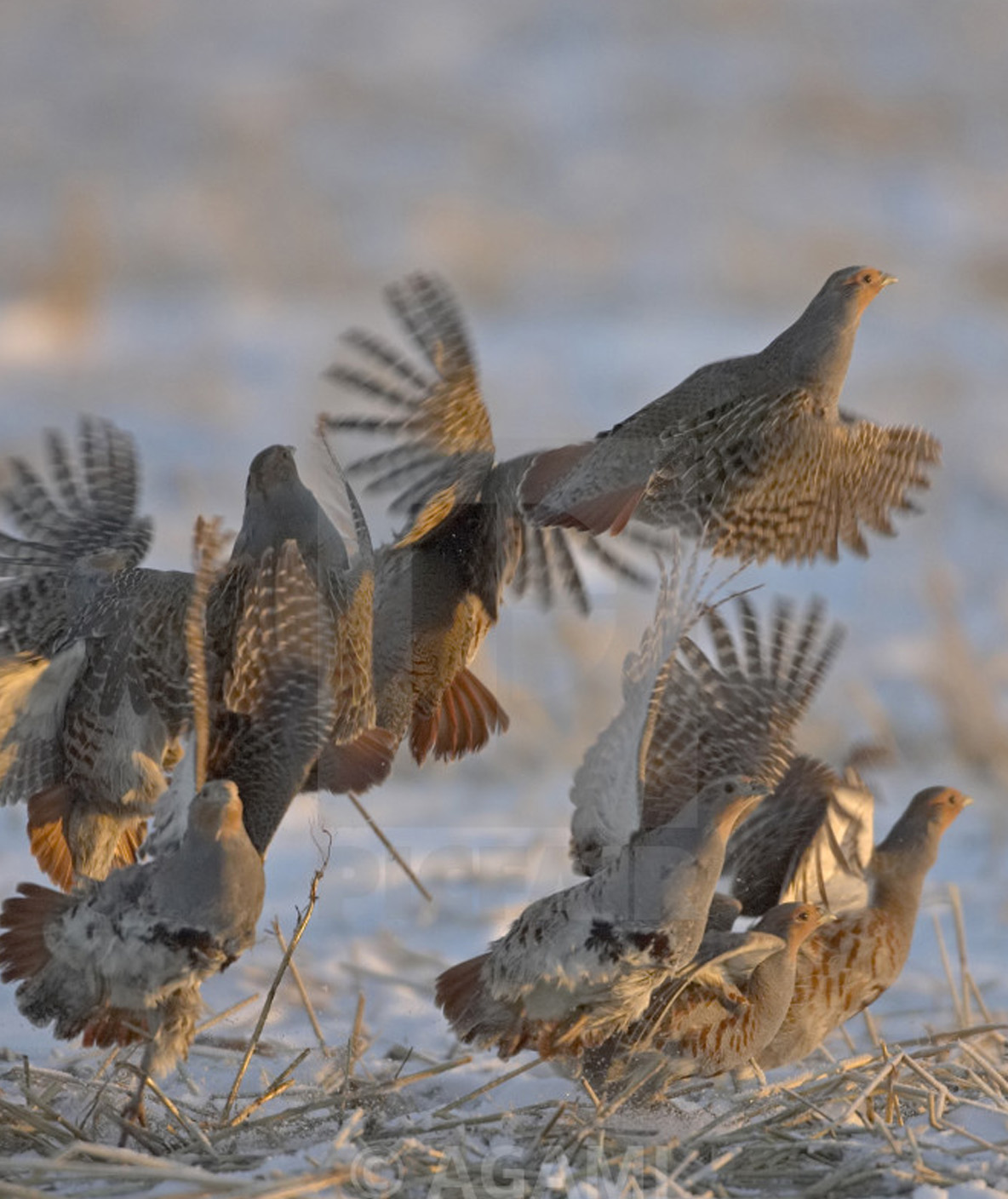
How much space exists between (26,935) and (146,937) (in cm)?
31

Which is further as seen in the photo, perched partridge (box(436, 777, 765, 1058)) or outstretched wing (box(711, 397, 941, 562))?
outstretched wing (box(711, 397, 941, 562))

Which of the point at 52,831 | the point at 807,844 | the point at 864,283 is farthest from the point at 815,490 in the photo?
the point at 52,831

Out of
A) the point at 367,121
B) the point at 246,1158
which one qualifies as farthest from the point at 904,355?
the point at 246,1158

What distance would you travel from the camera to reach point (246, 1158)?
344 centimetres

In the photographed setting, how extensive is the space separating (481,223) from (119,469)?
8620 millimetres

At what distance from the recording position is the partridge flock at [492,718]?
354cm

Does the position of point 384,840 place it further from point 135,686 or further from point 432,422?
point 432,422

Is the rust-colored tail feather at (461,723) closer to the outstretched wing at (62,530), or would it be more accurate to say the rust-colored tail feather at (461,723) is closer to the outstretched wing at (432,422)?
the outstretched wing at (432,422)

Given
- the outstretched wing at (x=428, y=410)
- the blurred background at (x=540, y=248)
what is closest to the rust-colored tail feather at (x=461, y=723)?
the outstretched wing at (x=428, y=410)

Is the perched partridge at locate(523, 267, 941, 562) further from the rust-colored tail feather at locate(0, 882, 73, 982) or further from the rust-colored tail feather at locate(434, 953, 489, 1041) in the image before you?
the rust-colored tail feather at locate(0, 882, 73, 982)

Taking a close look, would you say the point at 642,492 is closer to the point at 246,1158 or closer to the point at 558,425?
the point at 246,1158

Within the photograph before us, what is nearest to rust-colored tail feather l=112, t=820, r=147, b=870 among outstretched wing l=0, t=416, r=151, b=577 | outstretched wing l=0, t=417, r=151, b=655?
outstretched wing l=0, t=417, r=151, b=655

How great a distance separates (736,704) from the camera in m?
4.44

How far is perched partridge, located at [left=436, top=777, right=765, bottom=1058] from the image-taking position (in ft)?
11.6
